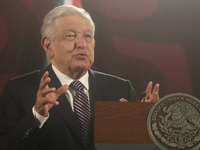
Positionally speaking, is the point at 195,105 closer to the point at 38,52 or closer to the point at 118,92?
the point at 118,92

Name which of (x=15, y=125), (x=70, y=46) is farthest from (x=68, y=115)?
(x=70, y=46)

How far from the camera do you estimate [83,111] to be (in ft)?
7.48

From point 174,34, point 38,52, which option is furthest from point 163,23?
point 38,52

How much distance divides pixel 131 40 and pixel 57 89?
0.95 meters

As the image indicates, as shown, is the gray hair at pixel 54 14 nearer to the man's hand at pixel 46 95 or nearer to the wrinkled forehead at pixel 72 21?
the wrinkled forehead at pixel 72 21

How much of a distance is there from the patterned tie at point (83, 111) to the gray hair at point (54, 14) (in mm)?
592

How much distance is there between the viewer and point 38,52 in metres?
2.40

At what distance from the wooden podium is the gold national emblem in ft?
0.16

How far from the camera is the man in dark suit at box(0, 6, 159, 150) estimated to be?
2.07 metres

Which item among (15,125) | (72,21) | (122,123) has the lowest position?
(15,125)

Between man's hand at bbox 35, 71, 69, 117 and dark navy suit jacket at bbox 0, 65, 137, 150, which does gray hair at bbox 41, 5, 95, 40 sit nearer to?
dark navy suit jacket at bbox 0, 65, 137, 150

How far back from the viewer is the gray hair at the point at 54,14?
241 cm

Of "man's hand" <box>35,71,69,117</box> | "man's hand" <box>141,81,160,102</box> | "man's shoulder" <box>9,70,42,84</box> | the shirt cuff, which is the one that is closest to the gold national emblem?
"man's hand" <box>141,81,160,102</box>

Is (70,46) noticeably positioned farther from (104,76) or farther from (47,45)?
(104,76)
